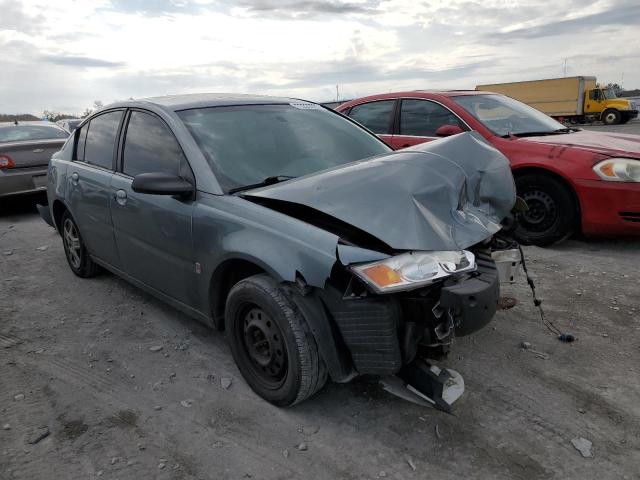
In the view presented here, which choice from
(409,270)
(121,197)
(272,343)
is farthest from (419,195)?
(121,197)

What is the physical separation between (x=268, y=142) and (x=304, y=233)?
1.09 metres

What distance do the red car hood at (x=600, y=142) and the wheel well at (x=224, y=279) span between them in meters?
3.84

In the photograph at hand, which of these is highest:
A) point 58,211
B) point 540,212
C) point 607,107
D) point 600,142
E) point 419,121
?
point 607,107

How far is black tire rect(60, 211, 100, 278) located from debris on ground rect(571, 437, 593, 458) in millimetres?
4141

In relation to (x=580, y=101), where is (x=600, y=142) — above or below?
below

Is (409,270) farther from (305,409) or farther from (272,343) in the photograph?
(305,409)

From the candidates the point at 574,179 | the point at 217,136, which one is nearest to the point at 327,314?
the point at 217,136

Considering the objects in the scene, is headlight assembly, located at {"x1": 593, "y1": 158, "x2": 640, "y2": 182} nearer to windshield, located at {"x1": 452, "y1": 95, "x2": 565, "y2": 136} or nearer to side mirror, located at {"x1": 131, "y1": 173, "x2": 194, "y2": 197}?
windshield, located at {"x1": 452, "y1": 95, "x2": 565, "y2": 136}

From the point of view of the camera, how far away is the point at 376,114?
6434mm

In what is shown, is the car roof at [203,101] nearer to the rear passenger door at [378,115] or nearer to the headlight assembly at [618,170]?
the rear passenger door at [378,115]

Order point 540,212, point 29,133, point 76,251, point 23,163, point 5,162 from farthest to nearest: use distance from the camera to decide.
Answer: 1. point 29,133
2. point 23,163
3. point 5,162
4. point 540,212
5. point 76,251

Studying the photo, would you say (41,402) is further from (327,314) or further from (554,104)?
(554,104)

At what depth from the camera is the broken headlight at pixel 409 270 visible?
7.14 ft

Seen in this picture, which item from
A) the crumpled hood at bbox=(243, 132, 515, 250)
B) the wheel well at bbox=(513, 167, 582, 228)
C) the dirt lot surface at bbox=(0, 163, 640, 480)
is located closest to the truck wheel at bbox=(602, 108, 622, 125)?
the wheel well at bbox=(513, 167, 582, 228)
